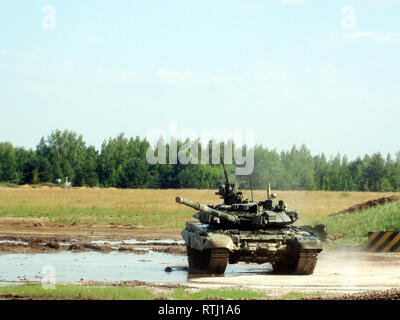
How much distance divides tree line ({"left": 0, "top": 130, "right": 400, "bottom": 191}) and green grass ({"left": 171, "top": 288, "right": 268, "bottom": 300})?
211 ft

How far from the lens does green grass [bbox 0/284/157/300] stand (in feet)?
55.0

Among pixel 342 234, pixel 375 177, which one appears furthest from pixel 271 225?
pixel 375 177

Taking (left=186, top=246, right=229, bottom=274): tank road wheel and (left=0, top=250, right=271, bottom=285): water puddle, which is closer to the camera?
(left=0, top=250, right=271, bottom=285): water puddle

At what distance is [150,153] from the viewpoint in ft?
383

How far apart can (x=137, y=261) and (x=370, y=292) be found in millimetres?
10861

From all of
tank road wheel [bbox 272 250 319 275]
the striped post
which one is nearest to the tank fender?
tank road wheel [bbox 272 250 319 275]

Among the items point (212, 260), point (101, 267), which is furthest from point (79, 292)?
point (101, 267)

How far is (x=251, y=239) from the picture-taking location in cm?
2341

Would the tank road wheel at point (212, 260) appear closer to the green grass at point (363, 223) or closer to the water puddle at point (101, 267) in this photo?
the water puddle at point (101, 267)

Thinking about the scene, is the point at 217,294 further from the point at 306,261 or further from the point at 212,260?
the point at 306,261

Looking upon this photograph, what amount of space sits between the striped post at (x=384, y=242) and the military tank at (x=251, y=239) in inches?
319

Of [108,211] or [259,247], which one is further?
[108,211]

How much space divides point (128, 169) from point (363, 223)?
73.0 meters

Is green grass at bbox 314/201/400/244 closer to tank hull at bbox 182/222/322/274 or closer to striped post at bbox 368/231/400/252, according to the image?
striped post at bbox 368/231/400/252
